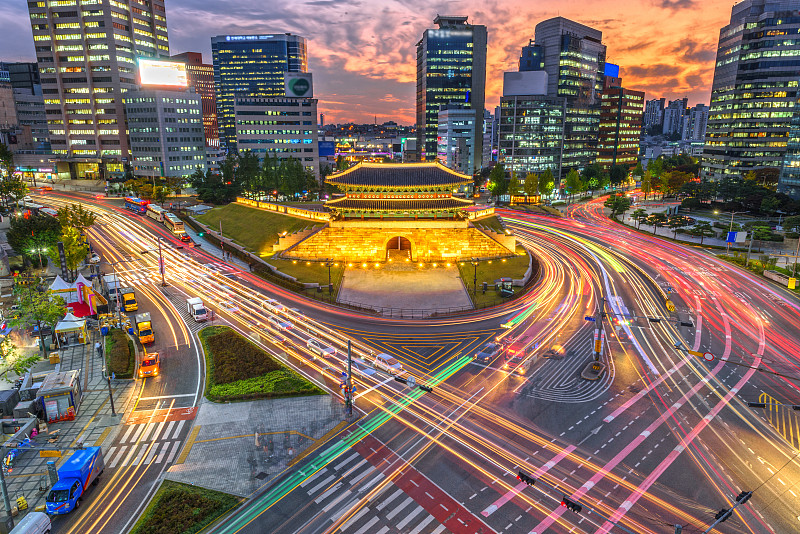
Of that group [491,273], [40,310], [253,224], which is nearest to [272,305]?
[40,310]

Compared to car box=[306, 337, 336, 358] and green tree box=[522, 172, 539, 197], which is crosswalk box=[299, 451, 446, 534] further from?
green tree box=[522, 172, 539, 197]

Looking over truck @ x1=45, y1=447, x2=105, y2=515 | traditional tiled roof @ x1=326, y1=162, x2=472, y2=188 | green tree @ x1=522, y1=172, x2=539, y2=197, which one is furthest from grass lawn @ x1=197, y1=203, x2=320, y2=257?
green tree @ x1=522, y1=172, x2=539, y2=197

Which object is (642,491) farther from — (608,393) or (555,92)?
(555,92)

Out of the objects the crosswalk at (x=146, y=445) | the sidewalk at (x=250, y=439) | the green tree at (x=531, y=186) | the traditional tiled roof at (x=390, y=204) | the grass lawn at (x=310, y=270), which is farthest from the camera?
the green tree at (x=531, y=186)

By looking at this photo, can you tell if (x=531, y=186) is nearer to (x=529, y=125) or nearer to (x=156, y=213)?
(x=529, y=125)

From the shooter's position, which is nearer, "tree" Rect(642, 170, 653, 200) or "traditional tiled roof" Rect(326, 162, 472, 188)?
"traditional tiled roof" Rect(326, 162, 472, 188)

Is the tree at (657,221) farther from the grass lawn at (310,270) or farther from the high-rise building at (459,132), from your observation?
the high-rise building at (459,132)

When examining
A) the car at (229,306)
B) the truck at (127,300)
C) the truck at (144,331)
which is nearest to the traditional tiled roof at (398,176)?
the car at (229,306)
